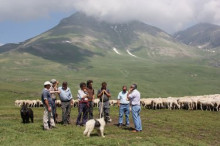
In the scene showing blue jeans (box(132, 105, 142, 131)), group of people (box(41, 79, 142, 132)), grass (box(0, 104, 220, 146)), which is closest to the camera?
grass (box(0, 104, 220, 146))

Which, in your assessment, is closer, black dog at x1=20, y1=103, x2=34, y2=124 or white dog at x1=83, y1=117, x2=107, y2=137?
white dog at x1=83, y1=117, x2=107, y2=137

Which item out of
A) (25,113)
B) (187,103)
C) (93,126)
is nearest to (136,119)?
(93,126)

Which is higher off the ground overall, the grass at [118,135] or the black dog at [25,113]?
the black dog at [25,113]

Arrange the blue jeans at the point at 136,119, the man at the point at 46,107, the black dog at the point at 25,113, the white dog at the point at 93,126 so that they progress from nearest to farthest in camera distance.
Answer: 1. the white dog at the point at 93,126
2. the man at the point at 46,107
3. the blue jeans at the point at 136,119
4. the black dog at the point at 25,113

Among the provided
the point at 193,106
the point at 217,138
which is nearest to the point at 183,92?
the point at 193,106

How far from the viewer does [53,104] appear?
57.3ft

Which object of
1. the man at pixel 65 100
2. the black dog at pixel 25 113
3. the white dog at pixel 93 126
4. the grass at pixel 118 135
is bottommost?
the grass at pixel 118 135

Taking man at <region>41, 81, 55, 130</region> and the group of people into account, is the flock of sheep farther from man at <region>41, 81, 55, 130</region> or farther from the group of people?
man at <region>41, 81, 55, 130</region>

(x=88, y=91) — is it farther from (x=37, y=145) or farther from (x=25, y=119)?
(x=37, y=145)

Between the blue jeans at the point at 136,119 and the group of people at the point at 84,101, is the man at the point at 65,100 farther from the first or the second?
the blue jeans at the point at 136,119

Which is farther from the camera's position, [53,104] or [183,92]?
[183,92]

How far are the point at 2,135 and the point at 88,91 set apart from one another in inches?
208

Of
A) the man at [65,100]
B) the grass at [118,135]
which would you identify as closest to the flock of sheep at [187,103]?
the grass at [118,135]

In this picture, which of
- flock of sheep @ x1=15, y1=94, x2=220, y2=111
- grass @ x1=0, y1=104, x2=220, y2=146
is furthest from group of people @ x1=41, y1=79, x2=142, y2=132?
flock of sheep @ x1=15, y1=94, x2=220, y2=111
